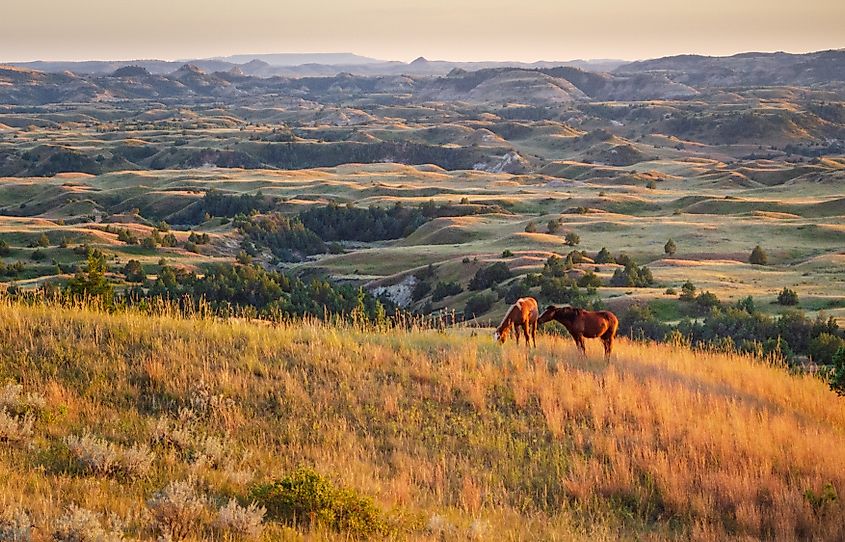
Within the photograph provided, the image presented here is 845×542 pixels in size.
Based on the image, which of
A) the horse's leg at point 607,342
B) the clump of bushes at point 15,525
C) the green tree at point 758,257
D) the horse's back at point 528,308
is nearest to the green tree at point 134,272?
the horse's back at point 528,308

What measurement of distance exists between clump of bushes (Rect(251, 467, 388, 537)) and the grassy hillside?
51mm

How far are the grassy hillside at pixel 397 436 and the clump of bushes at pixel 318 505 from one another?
5cm

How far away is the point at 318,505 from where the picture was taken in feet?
23.0

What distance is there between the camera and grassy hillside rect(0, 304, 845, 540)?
23.6ft

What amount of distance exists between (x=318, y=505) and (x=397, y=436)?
2.57 m

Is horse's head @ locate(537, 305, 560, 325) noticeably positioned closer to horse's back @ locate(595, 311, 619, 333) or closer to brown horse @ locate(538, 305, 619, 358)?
brown horse @ locate(538, 305, 619, 358)

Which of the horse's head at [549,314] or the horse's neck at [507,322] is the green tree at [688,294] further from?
the horse's head at [549,314]

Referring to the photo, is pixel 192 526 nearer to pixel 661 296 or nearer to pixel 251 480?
pixel 251 480

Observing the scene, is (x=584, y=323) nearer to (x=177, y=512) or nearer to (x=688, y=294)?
(x=177, y=512)

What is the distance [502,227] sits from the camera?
229ft

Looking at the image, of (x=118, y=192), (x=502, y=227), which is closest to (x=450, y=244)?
(x=502, y=227)

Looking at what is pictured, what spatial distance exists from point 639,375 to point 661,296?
23668 mm

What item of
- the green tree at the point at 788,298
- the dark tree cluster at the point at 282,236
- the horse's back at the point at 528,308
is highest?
the horse's back at the point at 528,308

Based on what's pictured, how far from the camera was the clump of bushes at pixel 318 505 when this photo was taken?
6891 millimetres
